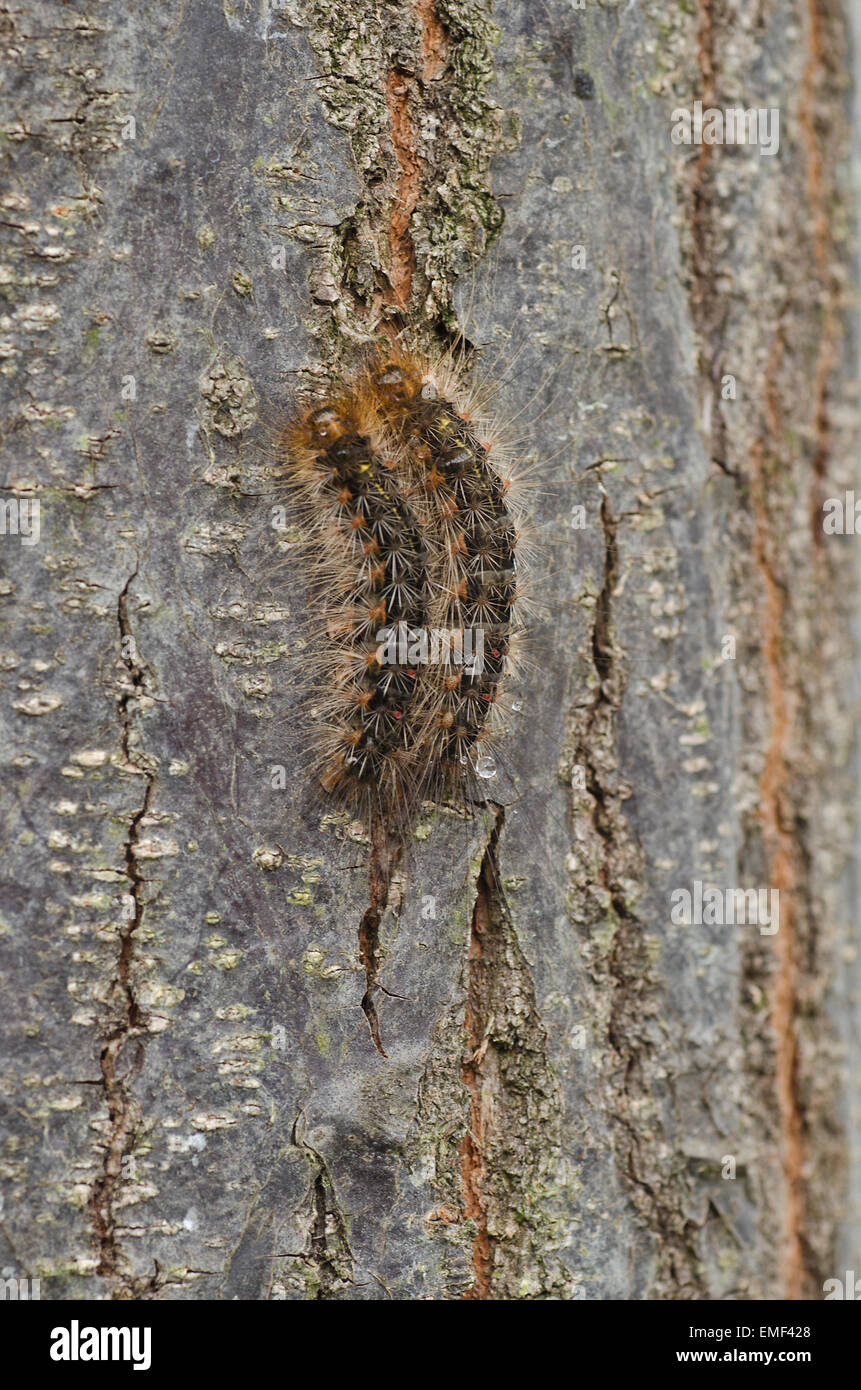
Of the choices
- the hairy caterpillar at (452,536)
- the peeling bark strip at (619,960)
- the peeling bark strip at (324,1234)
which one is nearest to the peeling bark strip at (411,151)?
the hairy caterpillar at (452,536)

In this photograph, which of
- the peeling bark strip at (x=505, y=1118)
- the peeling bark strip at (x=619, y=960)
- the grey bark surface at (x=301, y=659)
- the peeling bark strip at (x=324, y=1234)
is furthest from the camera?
the peeling bark strip at (x=619, y=960)

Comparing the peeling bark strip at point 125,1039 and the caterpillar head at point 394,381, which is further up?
the caterpillar head at point 394,381

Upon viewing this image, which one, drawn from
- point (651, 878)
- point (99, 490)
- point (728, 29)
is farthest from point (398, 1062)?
point (728, 29)

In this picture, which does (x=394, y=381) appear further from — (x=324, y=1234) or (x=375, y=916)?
(x=324, y=1234)

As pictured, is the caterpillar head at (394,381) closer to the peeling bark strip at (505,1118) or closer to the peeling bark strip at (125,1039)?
the peeling bark strip at (125,1039)

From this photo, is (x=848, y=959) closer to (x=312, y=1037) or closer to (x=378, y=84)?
(x=312, y=1037)

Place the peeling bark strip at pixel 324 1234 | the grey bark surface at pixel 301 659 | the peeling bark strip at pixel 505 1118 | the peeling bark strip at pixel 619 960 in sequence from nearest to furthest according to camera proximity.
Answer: the grey bark surface at pixel 301 659, the peeling bark strip at pixel 324 1234, the peeling bark strip at pixel 505 1118, the peeling bark strip at pixel 619 960

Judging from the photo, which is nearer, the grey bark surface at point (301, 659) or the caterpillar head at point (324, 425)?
the grey bark surface at point (301, 659)

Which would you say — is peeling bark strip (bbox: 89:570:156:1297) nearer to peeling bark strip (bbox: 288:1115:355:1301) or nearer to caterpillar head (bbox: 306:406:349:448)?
peeling bark strip (bbox: 288:1115:355:1301)

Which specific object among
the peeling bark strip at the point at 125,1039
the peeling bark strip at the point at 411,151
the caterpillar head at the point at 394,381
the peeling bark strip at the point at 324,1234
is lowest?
the peeling bark strip at the point at 324,1234
